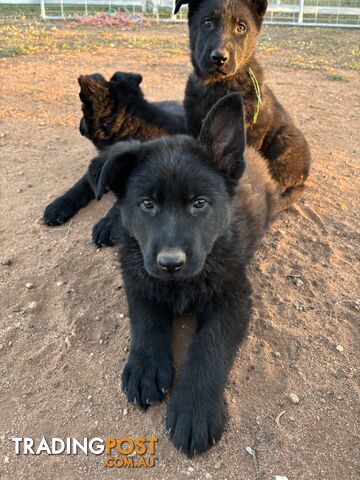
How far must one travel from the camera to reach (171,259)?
2.11 meters

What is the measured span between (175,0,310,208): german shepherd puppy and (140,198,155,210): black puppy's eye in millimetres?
1683

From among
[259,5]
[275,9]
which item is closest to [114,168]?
[259,5]

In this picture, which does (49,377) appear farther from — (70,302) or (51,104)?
(51,104)

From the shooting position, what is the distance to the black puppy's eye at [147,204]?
240 centimetres

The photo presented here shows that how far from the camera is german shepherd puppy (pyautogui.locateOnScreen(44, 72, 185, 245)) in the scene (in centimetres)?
395

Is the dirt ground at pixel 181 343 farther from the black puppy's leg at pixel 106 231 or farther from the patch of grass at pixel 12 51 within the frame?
the patch of grass at pixel 12 51

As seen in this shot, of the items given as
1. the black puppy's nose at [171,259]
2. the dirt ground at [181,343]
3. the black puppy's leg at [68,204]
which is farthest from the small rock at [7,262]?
the black puppy's nose at [171,259]

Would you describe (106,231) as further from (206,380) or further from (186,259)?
(206,380)

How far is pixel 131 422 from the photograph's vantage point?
88.1 inches

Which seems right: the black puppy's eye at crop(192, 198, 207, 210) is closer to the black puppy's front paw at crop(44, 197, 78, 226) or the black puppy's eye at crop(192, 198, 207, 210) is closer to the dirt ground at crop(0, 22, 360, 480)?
the dirt ground at crop(0, 22, 360, 480)

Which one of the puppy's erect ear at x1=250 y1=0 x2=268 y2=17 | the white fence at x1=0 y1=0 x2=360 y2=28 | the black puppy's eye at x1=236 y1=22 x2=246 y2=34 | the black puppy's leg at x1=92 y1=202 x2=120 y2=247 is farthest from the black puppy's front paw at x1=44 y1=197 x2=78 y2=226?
the white fence at x1=0 y1=0 x2=360 y2=28

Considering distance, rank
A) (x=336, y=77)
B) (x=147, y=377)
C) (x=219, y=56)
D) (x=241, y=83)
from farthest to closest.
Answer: (x=336, y=77)
(x=241, y=83)
(x=219, y=56)
(x=147, y=377)

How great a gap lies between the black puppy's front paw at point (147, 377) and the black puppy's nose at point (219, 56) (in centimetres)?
237

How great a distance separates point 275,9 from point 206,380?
45.3 feet
